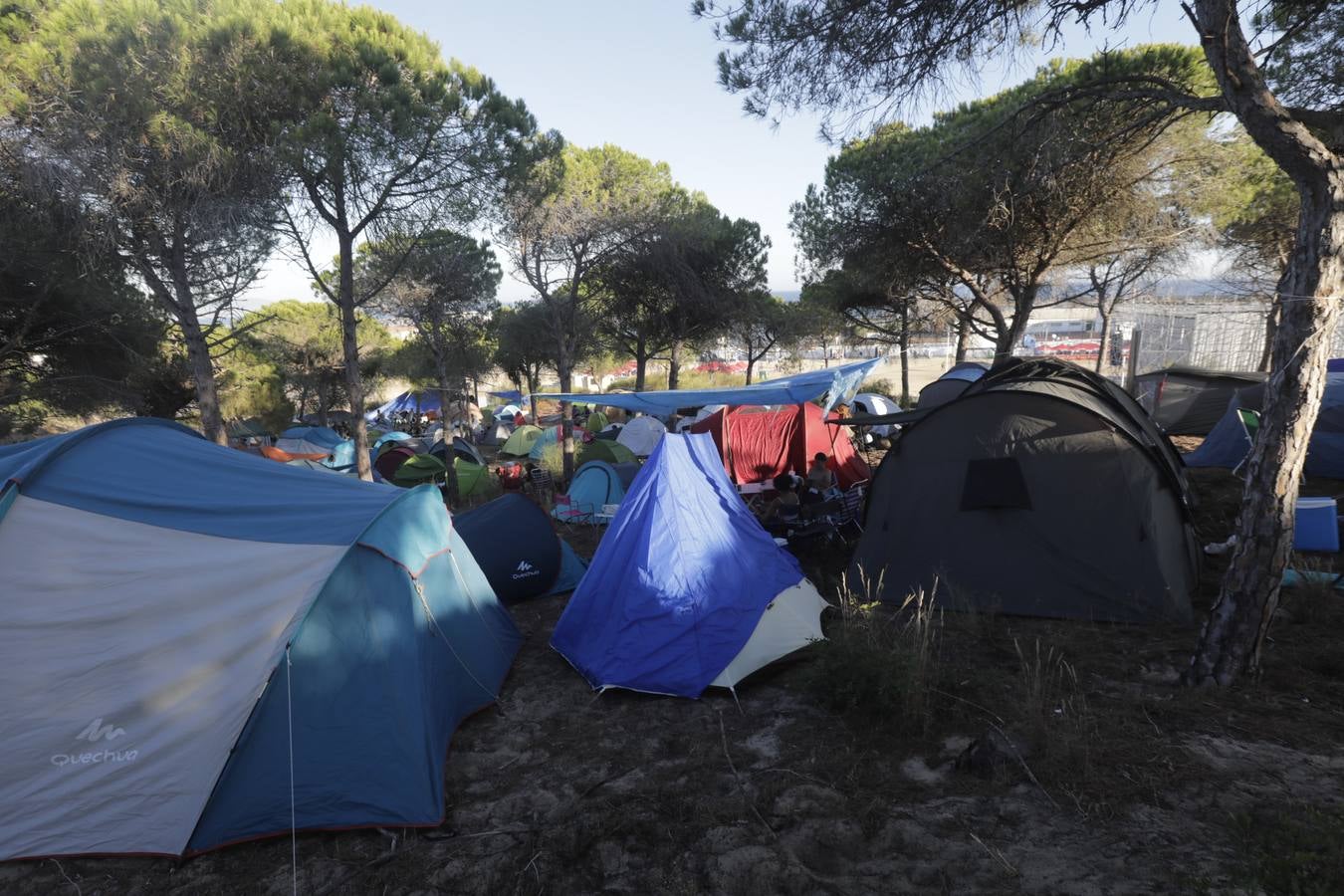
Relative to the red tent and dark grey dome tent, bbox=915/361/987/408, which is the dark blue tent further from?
dark grey dome tent, bbox=915/361/987/408

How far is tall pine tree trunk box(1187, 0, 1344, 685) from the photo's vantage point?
138 inches

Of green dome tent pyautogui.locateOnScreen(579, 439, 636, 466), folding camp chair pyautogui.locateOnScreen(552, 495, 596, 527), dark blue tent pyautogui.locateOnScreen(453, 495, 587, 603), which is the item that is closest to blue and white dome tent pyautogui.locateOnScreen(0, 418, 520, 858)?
dark blue tent pyautogui.locateOnScreen(453, 495, 587, 603)

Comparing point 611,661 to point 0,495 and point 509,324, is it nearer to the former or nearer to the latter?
point 0,495

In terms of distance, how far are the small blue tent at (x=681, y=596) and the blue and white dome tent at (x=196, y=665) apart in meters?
1.28

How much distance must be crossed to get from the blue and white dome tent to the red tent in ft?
25.2

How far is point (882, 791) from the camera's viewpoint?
327 cm

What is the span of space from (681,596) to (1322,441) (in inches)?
378

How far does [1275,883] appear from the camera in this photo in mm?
2281

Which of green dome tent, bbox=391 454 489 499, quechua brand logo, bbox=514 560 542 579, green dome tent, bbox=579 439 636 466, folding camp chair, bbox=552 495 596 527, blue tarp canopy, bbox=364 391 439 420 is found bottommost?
folding camp chair, bbox=552 495 596 527

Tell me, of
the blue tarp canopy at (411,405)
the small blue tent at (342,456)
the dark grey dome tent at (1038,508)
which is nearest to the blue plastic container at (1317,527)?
the dark grey dome tent at (1038,508)

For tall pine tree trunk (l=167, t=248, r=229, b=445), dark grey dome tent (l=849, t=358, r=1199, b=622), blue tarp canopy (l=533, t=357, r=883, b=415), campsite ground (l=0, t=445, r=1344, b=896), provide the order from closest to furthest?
campsite ground (l=0, t=445, r=1344, b=896)
dark grey dome tent (l=849, t=358, r=1199, b=622)
blue tarp canopy (l=533, t=357, r=883, b=415)
tall pine tree trunk (l=167, t=248, r=229, b=445)

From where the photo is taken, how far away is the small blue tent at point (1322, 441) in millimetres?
8609

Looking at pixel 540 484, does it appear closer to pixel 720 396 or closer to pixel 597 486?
pixel 597 486

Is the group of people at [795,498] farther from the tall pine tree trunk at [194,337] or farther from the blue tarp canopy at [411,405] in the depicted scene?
the blue tarp canopy at [411,405]
